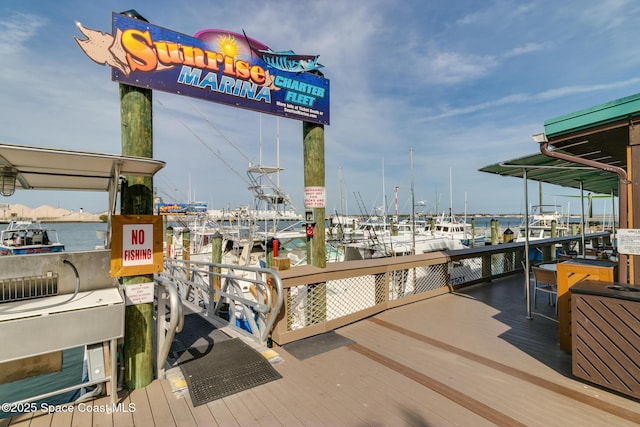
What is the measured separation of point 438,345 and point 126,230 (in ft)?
13.8

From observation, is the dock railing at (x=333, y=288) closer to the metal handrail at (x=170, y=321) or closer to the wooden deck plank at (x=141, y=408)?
the metal handrail at (x=170, y=321)

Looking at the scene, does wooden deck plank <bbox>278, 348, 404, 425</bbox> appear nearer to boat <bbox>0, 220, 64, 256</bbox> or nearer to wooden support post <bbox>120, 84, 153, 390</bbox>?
wooden support post <bbox>120, 84, 153, 390</bbox>

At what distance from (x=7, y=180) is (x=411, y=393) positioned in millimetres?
5011

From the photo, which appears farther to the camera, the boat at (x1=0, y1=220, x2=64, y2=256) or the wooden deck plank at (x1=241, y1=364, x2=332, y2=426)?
the boat at (x1=0, y1=220, x2=64, y2=256)

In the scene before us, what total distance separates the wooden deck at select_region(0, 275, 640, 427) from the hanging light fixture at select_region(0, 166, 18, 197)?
2.45 metres

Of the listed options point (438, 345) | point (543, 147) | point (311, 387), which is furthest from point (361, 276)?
point (543, 147)

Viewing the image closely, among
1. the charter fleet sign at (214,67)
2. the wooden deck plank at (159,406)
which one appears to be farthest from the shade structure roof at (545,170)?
the wooden deck plank at (159,406)

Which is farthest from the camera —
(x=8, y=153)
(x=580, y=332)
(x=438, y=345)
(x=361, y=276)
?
(x=361, y=276)

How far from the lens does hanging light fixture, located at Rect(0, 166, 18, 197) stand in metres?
3.28

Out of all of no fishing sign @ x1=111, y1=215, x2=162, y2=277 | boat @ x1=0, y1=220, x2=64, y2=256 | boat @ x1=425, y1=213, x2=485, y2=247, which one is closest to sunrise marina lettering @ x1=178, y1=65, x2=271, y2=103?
no fishing sign @ x1=111, y1=215, x2=162, y2=277

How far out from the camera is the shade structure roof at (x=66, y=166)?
2638mm

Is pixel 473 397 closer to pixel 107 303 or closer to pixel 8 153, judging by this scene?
pixel 107 303

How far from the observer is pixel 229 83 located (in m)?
4.32

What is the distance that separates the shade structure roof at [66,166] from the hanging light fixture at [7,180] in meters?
0.07
